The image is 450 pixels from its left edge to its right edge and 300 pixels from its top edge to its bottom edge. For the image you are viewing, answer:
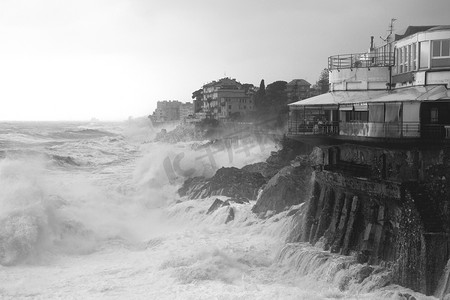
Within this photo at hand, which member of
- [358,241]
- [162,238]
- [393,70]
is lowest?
[162,238]

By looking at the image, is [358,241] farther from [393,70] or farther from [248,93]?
[248,93]

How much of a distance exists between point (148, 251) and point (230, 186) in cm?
842

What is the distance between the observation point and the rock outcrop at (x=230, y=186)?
24.8 m

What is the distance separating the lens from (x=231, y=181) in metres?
26.0

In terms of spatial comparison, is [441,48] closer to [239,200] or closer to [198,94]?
[239,200]

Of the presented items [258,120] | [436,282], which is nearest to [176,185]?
[436,282]

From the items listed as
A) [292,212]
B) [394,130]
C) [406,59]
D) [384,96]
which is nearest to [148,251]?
[292,212]

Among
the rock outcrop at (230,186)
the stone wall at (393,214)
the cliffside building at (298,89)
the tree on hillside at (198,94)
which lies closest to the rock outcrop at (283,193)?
the rock outcrop at (230,186)

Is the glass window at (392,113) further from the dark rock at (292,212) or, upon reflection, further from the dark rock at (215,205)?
the dark rock at (215,205)

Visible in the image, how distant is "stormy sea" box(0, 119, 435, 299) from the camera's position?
13.4 m

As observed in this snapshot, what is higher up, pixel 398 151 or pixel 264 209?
pixel 398 151

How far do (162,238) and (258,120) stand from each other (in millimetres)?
50217

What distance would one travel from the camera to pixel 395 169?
13.8 meters

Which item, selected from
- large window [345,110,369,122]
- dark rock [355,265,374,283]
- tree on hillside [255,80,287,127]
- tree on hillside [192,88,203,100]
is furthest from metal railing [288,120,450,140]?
tree on hillside [192,88,203,100]
